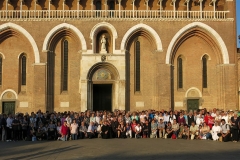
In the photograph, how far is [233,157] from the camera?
503 inches

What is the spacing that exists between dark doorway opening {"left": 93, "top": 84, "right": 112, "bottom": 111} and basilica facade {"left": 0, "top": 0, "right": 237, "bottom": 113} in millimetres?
85

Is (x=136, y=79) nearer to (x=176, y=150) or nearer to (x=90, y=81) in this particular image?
(x=90, y=81)

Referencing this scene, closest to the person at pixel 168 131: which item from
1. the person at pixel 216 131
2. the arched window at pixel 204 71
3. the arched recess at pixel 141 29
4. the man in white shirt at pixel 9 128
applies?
the person at pixel 216 131

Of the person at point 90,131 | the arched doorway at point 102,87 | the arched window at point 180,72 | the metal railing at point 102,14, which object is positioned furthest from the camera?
the arched window at point 180,72

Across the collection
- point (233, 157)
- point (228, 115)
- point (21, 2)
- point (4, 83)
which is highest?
point (21, 2)

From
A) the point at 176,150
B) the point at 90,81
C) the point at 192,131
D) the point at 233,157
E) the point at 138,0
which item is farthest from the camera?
the point at 138,0

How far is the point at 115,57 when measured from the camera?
89.0 feet

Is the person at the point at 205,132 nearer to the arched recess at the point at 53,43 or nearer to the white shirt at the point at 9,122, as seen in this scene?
the white shirt at the point at 9,122

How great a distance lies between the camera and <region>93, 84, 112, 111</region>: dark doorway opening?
92.7ft

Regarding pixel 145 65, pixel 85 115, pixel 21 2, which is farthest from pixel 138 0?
pixel 85 115

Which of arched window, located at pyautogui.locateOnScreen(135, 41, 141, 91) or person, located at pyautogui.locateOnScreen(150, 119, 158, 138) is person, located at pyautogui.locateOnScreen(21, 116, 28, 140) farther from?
arched window, located at pyautogui.locateOnScreen(135, 41, 141, 91)

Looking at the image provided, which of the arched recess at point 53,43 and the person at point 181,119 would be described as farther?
the arched recess at point 53,43

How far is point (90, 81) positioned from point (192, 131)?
1065 cm

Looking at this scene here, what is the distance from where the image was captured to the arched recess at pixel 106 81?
27.0 meters
